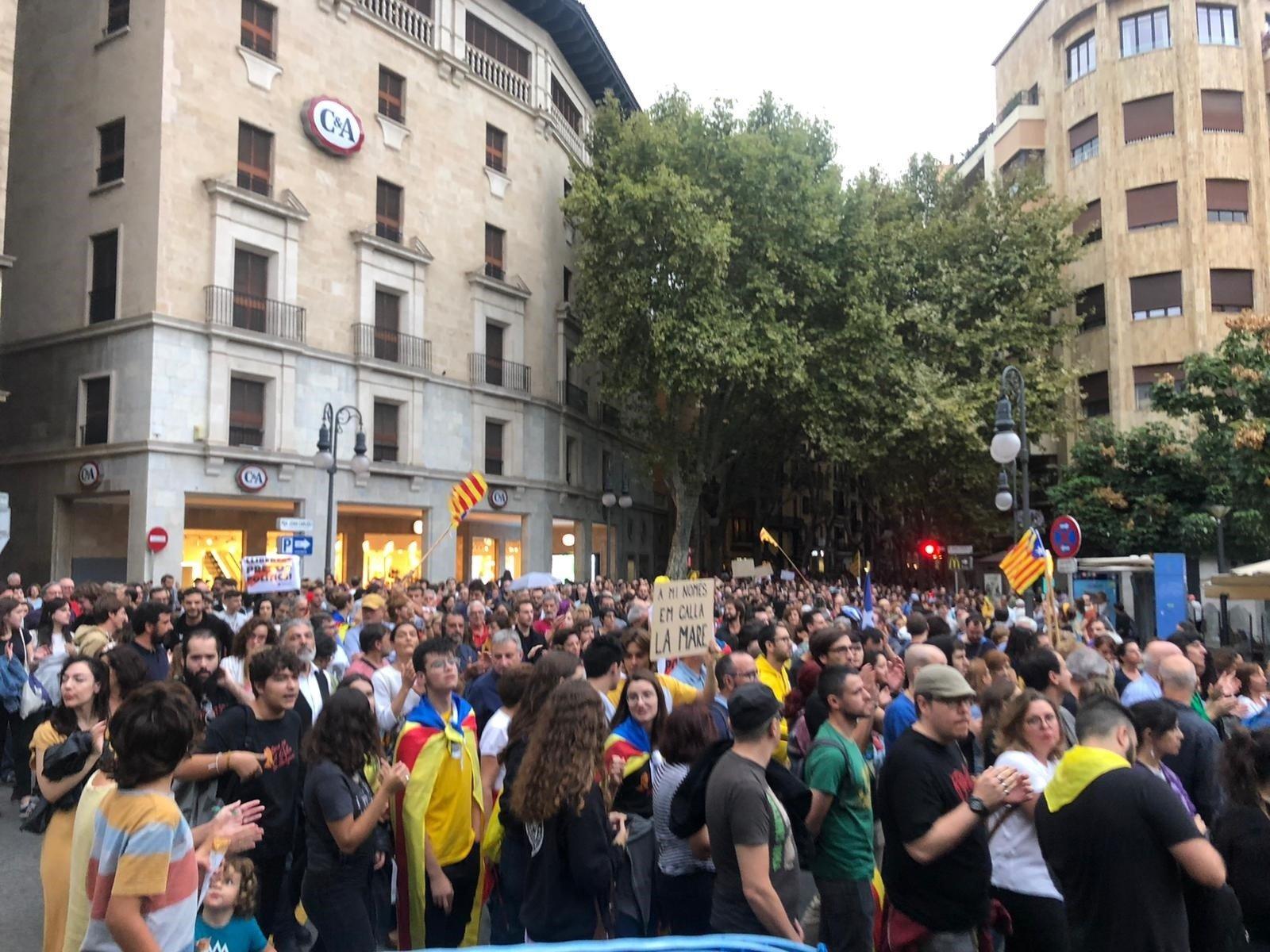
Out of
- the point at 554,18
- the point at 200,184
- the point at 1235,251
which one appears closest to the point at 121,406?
the point at 200,184

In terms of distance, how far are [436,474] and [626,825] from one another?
969 inches

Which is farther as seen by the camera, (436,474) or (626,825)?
(436,474)

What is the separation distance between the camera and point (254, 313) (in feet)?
79.5

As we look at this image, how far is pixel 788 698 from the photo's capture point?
710cm

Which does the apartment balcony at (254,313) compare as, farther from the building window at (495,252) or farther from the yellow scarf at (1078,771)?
the yellow scarf at (1078,771)

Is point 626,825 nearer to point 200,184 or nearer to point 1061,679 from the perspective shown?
point 1061,679

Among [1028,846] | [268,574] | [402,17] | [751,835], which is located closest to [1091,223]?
[402,17]

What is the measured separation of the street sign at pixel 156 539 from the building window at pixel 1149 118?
108 feet

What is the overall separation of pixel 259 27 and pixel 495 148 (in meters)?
8.51

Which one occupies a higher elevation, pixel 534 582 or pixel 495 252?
pixel 495 252

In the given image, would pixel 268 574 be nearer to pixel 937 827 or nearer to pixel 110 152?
pixel 937 827

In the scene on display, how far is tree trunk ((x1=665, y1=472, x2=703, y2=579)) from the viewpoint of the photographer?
105ft

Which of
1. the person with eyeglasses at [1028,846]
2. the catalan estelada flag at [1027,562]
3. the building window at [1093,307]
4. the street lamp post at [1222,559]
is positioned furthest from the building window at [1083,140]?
the person with eyeglasses at [1028,846]

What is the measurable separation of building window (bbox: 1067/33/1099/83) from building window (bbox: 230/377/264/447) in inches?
1199
